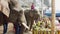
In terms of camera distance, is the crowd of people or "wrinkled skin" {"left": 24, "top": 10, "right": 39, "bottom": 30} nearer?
the crowd of people

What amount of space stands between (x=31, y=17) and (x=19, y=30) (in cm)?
15

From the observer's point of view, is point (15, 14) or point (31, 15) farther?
point (31, 15)

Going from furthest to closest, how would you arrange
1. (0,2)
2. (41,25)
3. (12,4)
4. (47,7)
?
(47,7) → (41,25) → (12,4) → (0,2)

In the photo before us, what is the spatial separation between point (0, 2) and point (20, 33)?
1.48ft

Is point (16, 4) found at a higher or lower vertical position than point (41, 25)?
higher

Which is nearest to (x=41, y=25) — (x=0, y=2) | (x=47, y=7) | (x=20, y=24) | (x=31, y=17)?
(x=31, y=17)

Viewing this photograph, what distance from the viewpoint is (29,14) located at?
4.09 feet

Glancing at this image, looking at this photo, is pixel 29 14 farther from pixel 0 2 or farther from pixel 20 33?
pixel 0 2

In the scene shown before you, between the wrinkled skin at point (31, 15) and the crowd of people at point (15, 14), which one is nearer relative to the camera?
the crowd of people at point (15, 14)

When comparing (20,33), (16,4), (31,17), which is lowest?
(20,33)

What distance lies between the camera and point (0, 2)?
0.78m

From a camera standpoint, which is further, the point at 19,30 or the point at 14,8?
the point at 19,30

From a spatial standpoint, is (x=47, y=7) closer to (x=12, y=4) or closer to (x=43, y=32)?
(x=43, y=32)

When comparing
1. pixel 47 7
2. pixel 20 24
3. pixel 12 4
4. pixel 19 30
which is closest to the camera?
pixel 12 4
